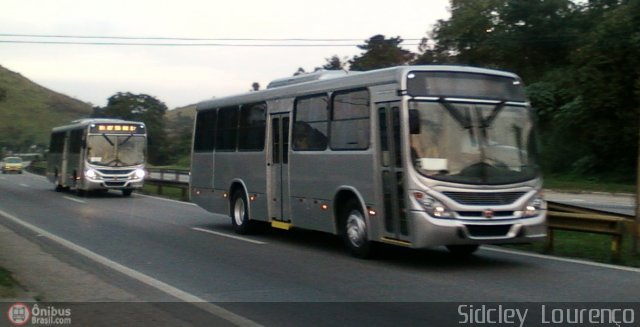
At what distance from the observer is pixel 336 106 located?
14180 millimetres

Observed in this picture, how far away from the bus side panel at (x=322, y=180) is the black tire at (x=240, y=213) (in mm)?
2259

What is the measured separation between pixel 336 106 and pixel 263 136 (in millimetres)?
Result: 2948

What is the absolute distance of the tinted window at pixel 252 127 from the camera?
16844mm

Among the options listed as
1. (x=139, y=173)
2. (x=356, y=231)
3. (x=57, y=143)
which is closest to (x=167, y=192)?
(x=139, y=173)

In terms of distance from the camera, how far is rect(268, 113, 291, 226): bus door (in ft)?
51.8

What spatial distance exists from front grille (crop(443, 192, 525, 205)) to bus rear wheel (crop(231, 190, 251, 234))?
6.48m

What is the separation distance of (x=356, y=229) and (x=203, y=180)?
721 cm

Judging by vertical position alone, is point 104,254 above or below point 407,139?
below

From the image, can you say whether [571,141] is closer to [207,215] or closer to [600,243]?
[207,215]

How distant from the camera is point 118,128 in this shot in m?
32.4

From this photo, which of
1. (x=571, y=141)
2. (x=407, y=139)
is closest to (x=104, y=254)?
(x=407, y=139)

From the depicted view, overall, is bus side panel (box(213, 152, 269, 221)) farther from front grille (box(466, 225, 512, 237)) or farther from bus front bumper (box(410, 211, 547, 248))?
front grille (box(466, 225, 512, 237))

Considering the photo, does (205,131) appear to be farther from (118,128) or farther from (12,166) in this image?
(12,166)

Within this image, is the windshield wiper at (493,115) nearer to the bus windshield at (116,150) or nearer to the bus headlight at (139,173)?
the bus headlight at (139,173)
